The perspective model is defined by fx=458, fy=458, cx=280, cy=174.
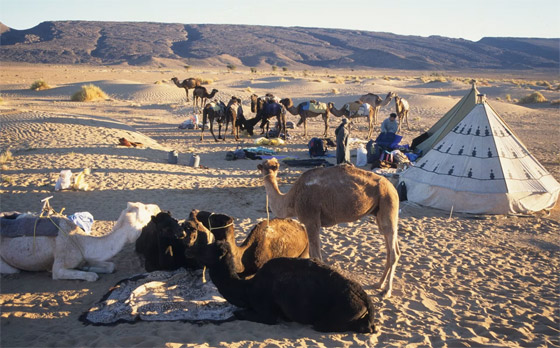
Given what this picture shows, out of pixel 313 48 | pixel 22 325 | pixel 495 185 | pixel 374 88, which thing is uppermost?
pixel 313 48

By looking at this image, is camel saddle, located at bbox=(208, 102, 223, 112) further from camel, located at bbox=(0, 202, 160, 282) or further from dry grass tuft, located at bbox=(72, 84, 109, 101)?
dry grass tuft, located at bbox=(72, 84, 109, 101)

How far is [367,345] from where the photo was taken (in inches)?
182

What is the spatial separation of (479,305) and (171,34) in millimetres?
132029

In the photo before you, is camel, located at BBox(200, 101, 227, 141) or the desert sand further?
camel, located at BBox(200, 101, 227, 141)

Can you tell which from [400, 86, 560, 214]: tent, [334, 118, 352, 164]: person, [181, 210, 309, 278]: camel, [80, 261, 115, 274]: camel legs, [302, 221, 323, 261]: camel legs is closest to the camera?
[181, 210, 309, 278]: camel

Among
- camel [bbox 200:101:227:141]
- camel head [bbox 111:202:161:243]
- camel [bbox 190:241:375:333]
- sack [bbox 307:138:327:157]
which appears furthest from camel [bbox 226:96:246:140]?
camel [bbox 190:241:375:333]

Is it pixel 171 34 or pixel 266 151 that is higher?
pixel 171 34

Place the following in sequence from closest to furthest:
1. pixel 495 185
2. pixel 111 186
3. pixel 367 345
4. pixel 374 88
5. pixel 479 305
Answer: pixel 367 345
pixel 479 305
pixel 495 185
pixel 111 186
pixel 374 88

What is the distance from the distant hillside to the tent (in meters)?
86.8

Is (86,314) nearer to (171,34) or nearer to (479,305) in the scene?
(479,305)

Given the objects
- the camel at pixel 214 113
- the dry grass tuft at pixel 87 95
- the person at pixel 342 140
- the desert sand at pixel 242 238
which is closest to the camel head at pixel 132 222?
the desert sand at pixel 242 238

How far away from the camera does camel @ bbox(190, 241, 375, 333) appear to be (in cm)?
470

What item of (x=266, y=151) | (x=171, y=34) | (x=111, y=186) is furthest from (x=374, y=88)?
(x=171, y=34)

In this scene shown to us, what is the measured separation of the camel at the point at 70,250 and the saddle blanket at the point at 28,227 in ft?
0.16
